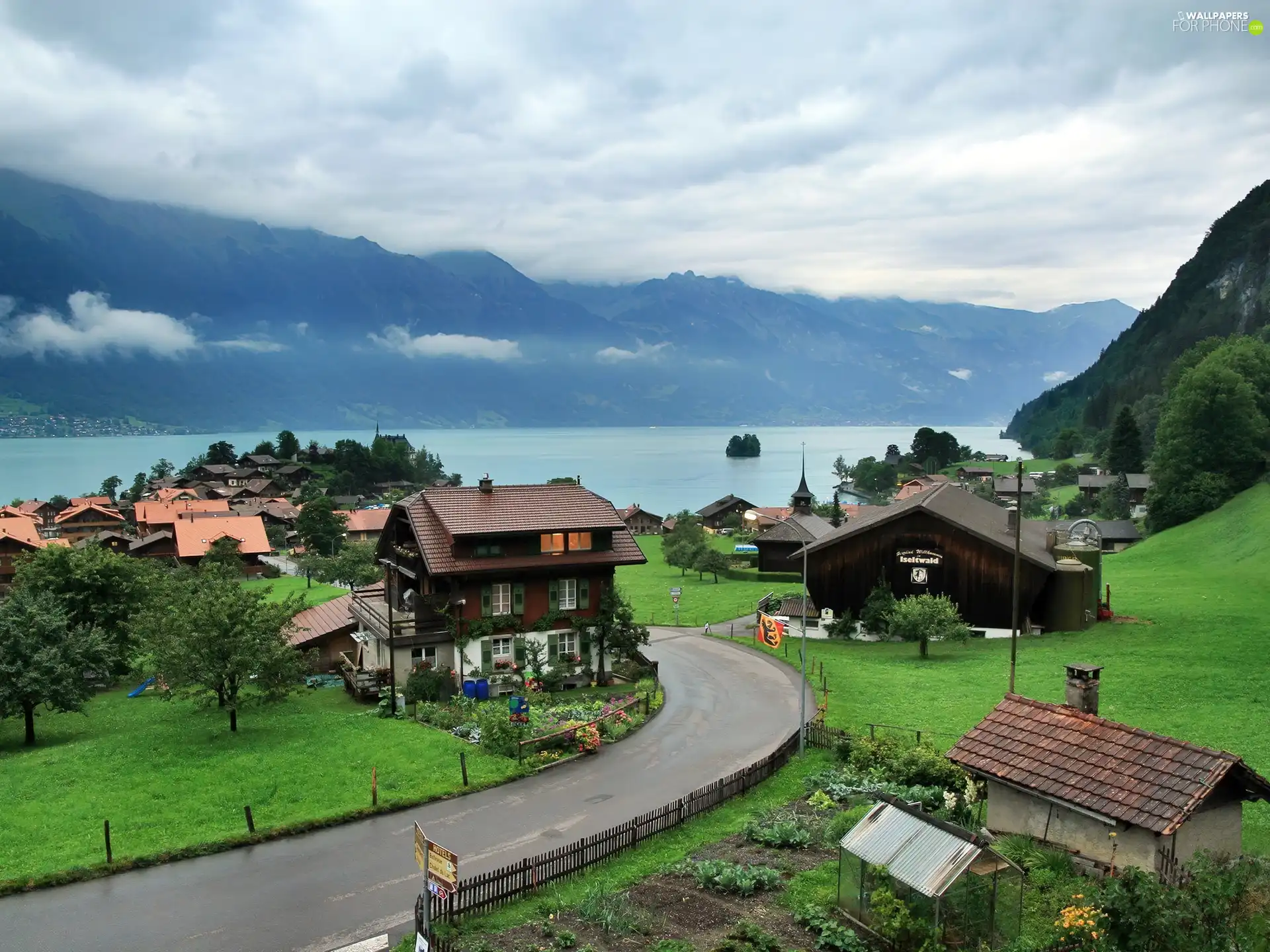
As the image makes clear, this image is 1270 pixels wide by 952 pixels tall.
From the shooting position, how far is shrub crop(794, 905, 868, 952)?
16.6 meters

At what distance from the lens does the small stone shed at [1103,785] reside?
58.5 feet

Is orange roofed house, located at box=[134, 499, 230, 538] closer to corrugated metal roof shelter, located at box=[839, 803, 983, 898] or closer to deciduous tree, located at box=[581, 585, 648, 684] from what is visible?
deciduous tree, located at box=[581, 585, 648, 684]

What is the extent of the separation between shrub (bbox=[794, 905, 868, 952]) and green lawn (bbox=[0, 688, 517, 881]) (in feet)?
38.3

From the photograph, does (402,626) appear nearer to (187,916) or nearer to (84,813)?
(84,813)

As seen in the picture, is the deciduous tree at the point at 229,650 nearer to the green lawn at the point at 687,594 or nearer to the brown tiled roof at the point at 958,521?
the green lawn at the point at 687,594

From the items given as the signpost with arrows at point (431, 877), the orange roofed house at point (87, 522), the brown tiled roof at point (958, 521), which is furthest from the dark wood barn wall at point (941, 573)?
the orange roofed house at point (87, 522)

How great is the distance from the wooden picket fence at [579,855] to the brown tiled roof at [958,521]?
27.4 metres

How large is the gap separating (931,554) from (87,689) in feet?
135

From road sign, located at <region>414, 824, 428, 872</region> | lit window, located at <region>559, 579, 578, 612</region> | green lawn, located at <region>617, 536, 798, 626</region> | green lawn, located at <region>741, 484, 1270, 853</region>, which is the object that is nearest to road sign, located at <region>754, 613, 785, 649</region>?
green lawn, located at <region>741, 484, 1270, 853</region>

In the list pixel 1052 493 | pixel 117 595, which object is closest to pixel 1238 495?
pixel 1052 493

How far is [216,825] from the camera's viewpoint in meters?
23.5

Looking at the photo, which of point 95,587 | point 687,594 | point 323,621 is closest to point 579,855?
point 323,621

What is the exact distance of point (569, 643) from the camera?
135ft

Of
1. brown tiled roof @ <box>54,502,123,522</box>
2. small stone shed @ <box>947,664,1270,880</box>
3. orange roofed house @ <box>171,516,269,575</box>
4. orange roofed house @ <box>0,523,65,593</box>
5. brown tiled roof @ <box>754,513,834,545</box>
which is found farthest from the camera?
brown tiled roof @ <box>54,502,123,522</box>
